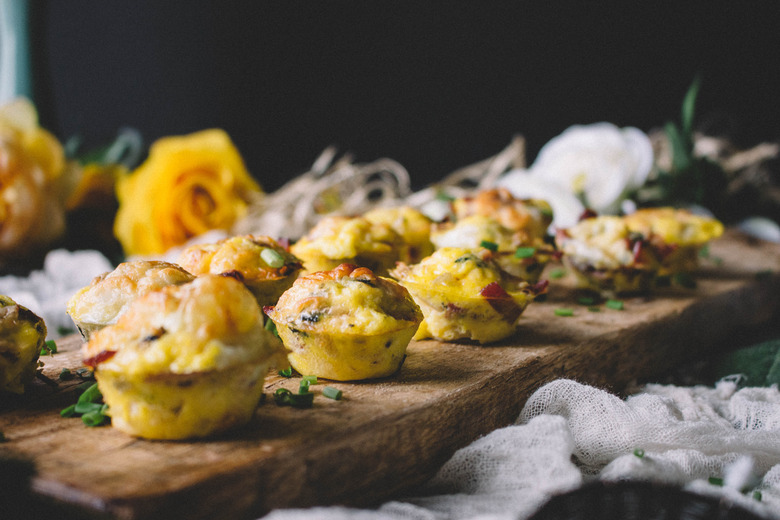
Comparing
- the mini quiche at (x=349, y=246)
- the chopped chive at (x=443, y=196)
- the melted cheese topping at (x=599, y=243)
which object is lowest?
the melted cheese topping at (x=599, y=243)

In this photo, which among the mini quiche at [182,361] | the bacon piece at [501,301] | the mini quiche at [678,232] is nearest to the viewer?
the mini quiche at [182,361]

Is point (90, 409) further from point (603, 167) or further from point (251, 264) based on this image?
point (603, 167)

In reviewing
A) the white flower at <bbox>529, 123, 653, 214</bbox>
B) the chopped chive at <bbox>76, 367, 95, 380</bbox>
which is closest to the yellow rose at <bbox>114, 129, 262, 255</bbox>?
the chopped chive at <bbox>76, 367, 95, 380</bbox>

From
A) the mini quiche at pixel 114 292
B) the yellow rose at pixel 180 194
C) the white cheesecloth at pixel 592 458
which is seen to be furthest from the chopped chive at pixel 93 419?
the yellow rose at pixel 180 194

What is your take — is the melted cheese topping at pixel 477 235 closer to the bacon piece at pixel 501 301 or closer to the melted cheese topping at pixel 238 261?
the bacon piece at pixel 501 301

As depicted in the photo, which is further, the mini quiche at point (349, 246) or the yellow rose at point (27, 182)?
the yellow rose at point (27, 182)

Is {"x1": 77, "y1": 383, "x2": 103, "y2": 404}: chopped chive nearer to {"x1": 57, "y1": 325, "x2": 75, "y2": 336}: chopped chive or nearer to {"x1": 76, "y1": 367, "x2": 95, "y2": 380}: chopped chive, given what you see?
{"x1": 76, "y1": 367, "x2": 95, "y2": 380}: chopped chive
